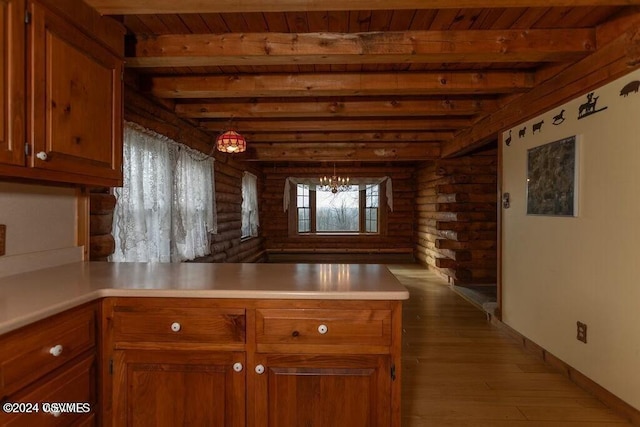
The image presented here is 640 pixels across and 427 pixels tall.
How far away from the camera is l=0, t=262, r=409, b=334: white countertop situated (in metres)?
1.26

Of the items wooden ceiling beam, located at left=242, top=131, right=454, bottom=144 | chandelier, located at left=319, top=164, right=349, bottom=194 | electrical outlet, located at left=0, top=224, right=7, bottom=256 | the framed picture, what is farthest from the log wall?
chandelier, located at left=319, top=164, right=349, bottom=194

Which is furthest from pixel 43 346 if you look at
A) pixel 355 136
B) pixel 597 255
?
pixel 355 136

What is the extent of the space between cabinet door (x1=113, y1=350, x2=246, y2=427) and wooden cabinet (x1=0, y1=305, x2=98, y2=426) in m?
0.12

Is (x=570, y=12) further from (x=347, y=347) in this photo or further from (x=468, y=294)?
(x=468, y=294)

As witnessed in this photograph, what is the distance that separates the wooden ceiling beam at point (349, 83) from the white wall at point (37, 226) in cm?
138

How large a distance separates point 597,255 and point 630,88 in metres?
1.04

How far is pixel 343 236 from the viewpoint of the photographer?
27.6 feet

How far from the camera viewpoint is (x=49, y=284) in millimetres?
1489

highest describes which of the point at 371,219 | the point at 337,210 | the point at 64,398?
the point at 337,210

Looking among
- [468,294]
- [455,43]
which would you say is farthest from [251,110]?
[468,294]

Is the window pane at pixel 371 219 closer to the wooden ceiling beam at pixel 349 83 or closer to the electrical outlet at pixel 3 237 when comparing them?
the wooden ceiling beam at pixel 349 83

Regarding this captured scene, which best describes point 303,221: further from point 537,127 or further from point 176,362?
point 176,362

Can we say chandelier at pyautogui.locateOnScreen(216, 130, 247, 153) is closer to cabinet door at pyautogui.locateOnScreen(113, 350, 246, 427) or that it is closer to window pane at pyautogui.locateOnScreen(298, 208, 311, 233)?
cabinet door at pyautogui.locateOnScreen(113, 350, 246, 427)

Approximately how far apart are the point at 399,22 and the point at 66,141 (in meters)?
2.03
